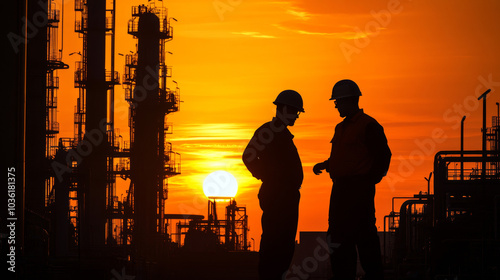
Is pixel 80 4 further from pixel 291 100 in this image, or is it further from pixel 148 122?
pixel 291 100

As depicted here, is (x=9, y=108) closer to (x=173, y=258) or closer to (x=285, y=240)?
(x=285, y=240)

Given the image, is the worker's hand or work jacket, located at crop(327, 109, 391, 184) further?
the worker's hand

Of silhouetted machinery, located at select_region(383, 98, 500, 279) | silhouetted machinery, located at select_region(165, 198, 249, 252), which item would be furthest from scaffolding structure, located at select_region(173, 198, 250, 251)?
silhouetted machinery, located at select_region(383, 98, 500, 279)

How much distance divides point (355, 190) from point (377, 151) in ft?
1.30

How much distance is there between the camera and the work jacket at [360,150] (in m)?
8.39

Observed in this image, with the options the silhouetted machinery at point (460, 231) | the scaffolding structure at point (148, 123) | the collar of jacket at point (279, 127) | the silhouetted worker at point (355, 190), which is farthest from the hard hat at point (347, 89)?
the scaffolding structure at point (148, 123)

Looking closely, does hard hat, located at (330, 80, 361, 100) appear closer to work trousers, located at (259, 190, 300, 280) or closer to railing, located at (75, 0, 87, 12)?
work trousers, located at (259, 190, 300, 280)

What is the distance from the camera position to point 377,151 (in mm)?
8383

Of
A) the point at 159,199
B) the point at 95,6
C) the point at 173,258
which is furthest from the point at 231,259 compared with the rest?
the point at 95,6

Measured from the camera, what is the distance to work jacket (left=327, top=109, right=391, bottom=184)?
8.39 meters

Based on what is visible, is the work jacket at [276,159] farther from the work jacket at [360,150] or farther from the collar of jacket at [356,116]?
the collar of jacket at [356,116]

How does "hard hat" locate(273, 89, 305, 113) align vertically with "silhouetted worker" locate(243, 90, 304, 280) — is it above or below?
above

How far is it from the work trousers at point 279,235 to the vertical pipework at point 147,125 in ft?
127

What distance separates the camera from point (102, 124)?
1896 inches
